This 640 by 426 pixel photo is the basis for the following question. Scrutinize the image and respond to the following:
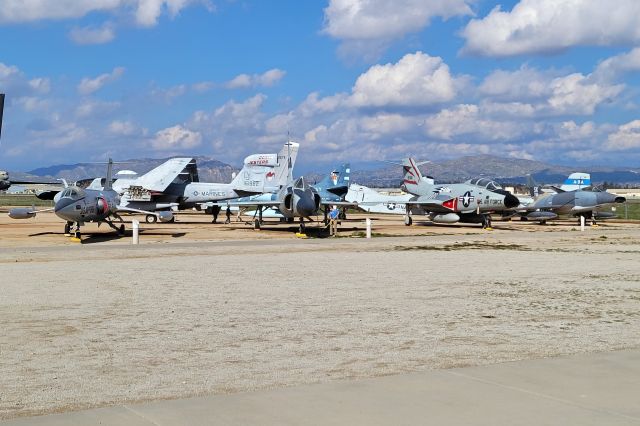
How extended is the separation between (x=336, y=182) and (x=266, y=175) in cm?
514

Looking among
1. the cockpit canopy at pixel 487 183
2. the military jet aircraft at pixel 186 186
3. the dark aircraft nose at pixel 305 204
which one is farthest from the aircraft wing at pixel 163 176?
the cockpit canopy at pixel 487 183

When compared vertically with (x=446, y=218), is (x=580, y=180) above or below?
above

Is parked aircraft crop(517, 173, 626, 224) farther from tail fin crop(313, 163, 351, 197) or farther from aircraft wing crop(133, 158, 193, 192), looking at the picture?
aircraft wing crop(133, 158, 193, 192)

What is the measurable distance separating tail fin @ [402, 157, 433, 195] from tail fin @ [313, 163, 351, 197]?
5079 mm

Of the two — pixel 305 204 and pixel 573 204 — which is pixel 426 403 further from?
pixel 573 204

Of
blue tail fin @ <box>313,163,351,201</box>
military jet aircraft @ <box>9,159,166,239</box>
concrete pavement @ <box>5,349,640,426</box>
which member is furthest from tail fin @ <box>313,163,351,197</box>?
concrete pavement @ <box>5,349,640,426</box>

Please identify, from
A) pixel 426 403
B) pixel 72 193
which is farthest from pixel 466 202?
pixel 426 403

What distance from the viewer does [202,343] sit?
8.92 meters

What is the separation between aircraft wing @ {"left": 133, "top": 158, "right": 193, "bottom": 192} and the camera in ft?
159

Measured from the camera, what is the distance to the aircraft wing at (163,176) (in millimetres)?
48406

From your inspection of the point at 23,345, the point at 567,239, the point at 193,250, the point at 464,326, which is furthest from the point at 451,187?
the point at 23,345

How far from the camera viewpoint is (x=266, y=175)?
5259 cm

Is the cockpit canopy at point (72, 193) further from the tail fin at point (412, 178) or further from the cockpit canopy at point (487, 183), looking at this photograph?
the tail fin at point (412, 178)

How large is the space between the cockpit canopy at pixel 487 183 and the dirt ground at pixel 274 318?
59.3ft
